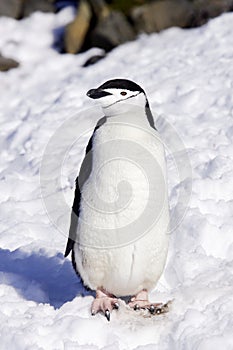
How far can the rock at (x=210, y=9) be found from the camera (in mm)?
8562

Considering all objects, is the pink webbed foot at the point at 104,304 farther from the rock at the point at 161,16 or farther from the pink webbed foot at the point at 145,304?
the rock at the point at 161,16

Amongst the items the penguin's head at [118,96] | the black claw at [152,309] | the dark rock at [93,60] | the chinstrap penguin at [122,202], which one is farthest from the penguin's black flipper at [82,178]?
the dark rock at [93,60]

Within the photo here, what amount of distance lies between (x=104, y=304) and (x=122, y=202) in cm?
50

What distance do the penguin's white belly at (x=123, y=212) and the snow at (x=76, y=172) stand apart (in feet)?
0.65

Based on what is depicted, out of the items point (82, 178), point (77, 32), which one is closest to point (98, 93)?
point (82, 178)

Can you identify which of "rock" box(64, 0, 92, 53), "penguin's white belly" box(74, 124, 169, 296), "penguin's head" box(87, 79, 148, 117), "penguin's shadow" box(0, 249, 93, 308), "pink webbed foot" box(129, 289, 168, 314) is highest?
"penguin's head" box(87, 79, 148, 117)

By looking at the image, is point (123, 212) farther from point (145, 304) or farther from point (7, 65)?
point (7, 65)

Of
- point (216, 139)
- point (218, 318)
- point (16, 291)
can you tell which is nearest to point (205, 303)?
point (218, 318)

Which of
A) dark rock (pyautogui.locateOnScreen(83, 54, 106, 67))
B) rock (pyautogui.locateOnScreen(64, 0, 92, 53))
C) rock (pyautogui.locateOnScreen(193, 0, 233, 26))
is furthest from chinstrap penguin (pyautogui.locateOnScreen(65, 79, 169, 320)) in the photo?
rock (pyautogui.locateOnScreen(64, 0, 92, 53))

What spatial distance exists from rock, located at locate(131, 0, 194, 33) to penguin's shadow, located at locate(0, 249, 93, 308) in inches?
171

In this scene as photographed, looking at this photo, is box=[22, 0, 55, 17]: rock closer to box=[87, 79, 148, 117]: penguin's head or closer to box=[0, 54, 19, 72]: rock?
box=[0, 54, 19, 72]: rock

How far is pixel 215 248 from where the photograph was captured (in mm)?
4766

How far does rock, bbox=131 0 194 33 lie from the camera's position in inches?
342

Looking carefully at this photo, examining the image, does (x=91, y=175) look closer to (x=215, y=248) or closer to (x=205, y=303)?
(x=205, y=303)
